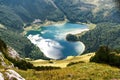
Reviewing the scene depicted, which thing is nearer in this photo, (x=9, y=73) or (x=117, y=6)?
(x=117, y=6)

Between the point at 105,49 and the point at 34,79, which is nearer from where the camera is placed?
the point at 34,79

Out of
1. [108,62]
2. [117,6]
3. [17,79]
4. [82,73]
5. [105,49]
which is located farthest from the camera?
[105,49]

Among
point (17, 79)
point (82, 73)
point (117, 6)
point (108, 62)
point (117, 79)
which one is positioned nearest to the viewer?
point (117, 6)

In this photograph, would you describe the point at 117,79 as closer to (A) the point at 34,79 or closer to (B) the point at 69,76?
(B) the point at 69,76

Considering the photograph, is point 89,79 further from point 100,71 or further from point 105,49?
point 105,49

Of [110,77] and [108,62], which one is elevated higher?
[108,62]

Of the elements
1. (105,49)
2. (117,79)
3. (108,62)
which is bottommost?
(117,79)

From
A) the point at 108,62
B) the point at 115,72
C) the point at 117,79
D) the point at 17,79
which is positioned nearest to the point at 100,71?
the point at 115,72

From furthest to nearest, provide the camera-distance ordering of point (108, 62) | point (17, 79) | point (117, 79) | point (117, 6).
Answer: point (108, 62) < point (117, 79) < point (17, 79) < point (117, 6)

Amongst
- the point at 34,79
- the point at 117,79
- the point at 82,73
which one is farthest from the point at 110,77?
the point at 34,79
